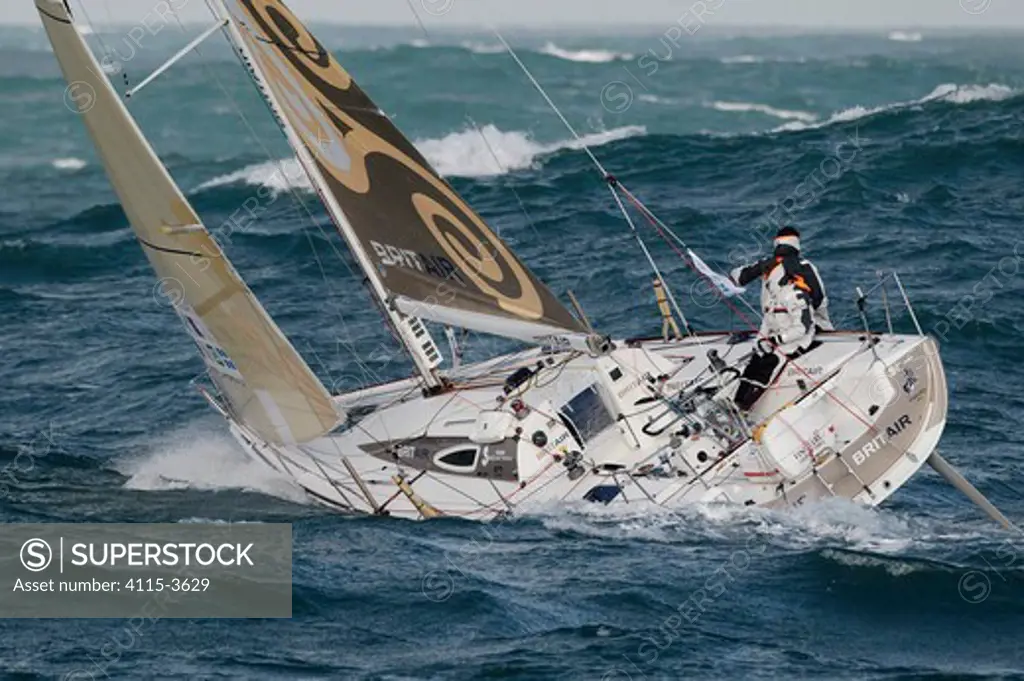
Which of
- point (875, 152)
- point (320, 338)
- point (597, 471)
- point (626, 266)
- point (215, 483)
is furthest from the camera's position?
point (875, 152)

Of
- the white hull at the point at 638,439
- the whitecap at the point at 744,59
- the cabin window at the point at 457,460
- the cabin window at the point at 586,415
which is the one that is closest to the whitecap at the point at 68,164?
the white hull at the point at 638,439

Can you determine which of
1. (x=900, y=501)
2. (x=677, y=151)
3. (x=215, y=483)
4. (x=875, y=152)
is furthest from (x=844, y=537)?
(x=677, y=151)

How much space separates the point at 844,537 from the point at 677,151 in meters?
18.2

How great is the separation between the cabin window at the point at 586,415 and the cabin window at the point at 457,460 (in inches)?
37.6

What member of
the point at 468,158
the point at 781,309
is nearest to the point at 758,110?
the point at 468,158

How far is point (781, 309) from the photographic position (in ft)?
54.9

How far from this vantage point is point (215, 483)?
18.6 m

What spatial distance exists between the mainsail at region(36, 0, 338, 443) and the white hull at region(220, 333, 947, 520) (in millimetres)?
408

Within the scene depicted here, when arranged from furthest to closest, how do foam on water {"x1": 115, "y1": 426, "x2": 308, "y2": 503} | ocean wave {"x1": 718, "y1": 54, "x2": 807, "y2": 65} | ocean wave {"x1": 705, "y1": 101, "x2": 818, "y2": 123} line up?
1. ocean wave {"x1": 718, "y1": 54, "x2": 807, "y2": 65}
2. ocean wave {"x1": 705, "y1": 101, "x2": 818, "y2": 123}
3. foam on water {"x1": 115, "y1": 426, "x2": 308, "y2": 503}

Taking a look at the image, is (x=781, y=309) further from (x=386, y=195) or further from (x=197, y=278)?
(x=197, y=278)

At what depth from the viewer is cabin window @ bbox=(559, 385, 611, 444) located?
55.6ft

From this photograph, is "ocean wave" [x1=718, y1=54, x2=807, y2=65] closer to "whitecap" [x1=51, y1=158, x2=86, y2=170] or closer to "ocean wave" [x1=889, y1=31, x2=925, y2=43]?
"ocean wave" [x1=889, y1=31, x2=925, y2=43]

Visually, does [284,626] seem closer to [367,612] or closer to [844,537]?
[367,612]

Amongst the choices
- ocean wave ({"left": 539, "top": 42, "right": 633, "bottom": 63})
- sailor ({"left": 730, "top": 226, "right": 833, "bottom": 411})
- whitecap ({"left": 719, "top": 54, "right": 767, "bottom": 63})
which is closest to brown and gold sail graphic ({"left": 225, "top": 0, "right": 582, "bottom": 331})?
sailor ({"left": 730, "top": 226, "right": 833, "bottom": 411})
